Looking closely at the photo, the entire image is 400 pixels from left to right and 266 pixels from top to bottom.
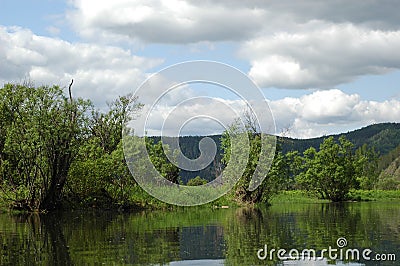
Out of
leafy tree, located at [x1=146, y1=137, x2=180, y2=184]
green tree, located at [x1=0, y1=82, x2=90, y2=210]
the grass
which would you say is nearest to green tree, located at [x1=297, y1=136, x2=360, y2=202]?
the grass

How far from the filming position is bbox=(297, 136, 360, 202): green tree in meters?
63.8

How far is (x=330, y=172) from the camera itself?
63812 millimetres

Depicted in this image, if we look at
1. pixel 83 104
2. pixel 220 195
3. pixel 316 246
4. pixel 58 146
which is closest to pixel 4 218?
pixel 58 146

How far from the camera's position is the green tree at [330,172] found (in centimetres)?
6375

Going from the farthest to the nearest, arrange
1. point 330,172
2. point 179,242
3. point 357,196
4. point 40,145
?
point 357,196, point 330,172, point 40,145, point 179,242

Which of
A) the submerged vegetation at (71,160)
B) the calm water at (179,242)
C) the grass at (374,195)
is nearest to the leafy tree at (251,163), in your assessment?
the submerged vegetation at (71,160)

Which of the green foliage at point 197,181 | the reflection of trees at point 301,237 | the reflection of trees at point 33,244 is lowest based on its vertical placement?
the reflection of trees at point 33,244

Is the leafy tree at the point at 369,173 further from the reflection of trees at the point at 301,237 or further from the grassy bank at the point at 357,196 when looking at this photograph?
the reflection of trees at the point at 301,237

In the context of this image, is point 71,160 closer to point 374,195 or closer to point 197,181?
point 197,181

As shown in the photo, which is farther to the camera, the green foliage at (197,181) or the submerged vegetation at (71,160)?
the green foliage at (197,181)

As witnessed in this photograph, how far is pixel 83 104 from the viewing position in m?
37.4

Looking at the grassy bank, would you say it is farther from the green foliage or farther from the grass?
the green foliage

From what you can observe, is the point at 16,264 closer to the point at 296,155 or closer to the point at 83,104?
the point at 83,104

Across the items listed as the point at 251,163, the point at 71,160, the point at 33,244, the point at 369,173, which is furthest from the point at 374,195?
the point at 33,244
